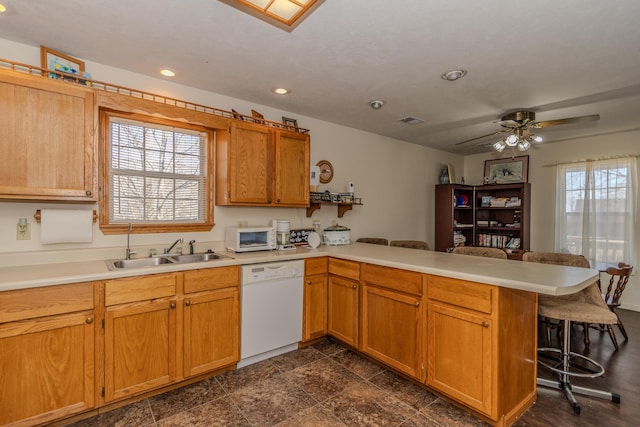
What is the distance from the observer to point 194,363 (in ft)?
7.49

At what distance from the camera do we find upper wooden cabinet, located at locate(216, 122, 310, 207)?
279 cm

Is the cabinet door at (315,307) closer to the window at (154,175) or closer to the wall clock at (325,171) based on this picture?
the window at (154,175)

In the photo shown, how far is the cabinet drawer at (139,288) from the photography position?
1946 millimetres

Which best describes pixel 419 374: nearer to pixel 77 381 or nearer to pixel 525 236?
pixel 77 381

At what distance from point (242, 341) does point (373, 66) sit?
2398 millimetres

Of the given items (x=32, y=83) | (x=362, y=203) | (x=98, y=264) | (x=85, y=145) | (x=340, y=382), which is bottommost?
(x=340, y=382)

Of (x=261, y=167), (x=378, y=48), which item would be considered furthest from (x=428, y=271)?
(x=261, y=167)

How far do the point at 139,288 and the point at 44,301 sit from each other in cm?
47

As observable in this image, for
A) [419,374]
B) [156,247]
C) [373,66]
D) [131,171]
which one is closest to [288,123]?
[373,66]

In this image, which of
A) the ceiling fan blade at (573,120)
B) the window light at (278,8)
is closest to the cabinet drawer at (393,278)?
the window light at (278,8)

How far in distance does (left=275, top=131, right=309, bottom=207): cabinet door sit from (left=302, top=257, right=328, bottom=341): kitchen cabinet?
67 cm

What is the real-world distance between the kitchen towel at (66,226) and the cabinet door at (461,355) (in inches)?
99.3

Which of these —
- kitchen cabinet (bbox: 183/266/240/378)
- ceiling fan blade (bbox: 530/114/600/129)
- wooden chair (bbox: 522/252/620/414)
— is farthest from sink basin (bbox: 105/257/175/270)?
ceiling fan blade (bbox: 530/114/600/129)

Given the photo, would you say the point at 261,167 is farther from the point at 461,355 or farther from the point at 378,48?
the point at 461,355
